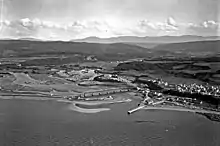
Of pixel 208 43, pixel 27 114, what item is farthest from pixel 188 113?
pixel 27 114

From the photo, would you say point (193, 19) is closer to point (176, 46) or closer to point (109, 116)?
Answer: point (176, 46)

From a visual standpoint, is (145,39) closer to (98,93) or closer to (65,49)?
→ (98,93)

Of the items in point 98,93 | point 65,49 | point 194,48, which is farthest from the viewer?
point 65,49

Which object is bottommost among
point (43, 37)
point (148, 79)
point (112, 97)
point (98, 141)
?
point (98, 141)

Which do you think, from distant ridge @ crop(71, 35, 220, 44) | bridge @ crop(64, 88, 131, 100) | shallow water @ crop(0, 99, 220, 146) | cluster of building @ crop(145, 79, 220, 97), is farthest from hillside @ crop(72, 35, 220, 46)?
shallow water @ crop(0, 99, 220, 146)

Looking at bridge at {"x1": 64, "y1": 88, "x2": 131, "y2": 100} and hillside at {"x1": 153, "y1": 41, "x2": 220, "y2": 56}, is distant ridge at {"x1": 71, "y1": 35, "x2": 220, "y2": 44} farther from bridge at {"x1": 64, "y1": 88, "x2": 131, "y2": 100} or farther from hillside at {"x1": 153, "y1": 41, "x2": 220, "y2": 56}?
bridge at {"x1": 64, "y1": 88, "x2": 131, "y2": 100}

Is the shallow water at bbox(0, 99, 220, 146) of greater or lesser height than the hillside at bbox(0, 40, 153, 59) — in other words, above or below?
below

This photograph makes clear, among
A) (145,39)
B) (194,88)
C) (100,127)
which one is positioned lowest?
(100,127)

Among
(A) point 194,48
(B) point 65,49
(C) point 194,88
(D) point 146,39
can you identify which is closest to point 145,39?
(D) point 146,39
